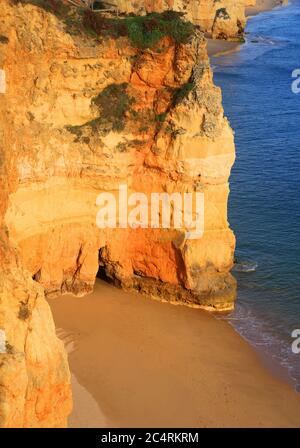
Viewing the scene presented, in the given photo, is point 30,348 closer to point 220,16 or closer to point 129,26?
point 129,26

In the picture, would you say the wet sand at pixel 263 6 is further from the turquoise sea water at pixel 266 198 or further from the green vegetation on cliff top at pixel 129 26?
the green vegetation on cliff top at pixel 129 26

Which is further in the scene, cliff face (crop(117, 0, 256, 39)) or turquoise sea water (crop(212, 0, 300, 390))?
cliff face (crop(117, 0, 256, 39))

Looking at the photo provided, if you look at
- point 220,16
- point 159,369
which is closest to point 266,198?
point 159,369

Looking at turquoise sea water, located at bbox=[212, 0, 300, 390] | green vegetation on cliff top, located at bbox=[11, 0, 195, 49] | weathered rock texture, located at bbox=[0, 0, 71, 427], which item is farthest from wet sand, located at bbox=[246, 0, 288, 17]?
weathered rock texture, located at bbox=[0, 0, 71, 427]

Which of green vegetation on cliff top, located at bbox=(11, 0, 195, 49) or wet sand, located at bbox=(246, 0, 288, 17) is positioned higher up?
wet sand, located at bbox=(246, 0, 288, 17)

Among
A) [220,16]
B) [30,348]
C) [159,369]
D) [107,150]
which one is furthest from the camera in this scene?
[220,16]

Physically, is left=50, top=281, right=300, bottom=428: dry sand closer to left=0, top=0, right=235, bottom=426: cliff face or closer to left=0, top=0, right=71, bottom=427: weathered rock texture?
left=0, top=0, right=235, bottom=426: cliff face

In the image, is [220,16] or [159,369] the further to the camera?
[220,16]

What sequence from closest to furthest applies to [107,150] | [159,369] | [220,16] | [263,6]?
[159,369]
[107,150]
[220,16]
[263,6]
